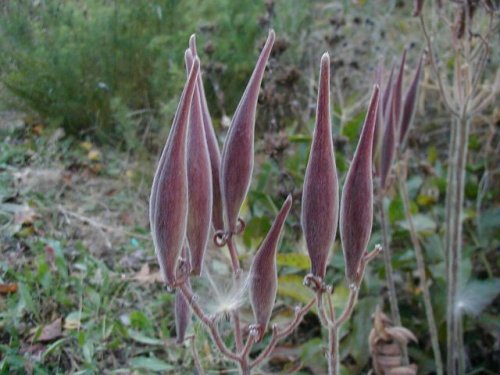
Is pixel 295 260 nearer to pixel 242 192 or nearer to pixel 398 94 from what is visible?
pixel 398 94

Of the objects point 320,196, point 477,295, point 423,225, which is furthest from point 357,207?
point 423,225

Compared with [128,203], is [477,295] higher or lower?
lower

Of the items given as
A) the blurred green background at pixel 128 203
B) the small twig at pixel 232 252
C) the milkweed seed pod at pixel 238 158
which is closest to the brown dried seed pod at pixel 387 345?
the blurred green background at pixel 128 203

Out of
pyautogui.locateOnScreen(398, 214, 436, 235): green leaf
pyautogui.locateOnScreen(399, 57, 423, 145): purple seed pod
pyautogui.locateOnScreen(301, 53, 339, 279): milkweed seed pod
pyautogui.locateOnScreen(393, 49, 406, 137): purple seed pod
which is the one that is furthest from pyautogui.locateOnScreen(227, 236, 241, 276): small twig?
pyautogui.locateOnScreen(398, 214, 436, 235): green leaf

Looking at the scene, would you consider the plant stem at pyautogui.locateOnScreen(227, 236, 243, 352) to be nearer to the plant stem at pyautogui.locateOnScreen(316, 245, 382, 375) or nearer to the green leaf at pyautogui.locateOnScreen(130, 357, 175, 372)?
the plant stem at pyautogui.locateOnScreen(316, 245, 382, 375)

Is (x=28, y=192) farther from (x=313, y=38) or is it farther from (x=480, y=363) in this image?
(x=313, y=38)

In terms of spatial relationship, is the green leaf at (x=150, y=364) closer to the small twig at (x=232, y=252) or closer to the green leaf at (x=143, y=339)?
the green leaf at (x=143, y=339)

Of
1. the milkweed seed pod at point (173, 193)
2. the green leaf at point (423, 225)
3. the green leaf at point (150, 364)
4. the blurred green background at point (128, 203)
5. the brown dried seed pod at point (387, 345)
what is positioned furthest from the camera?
the green leaf at point (423, 225)
